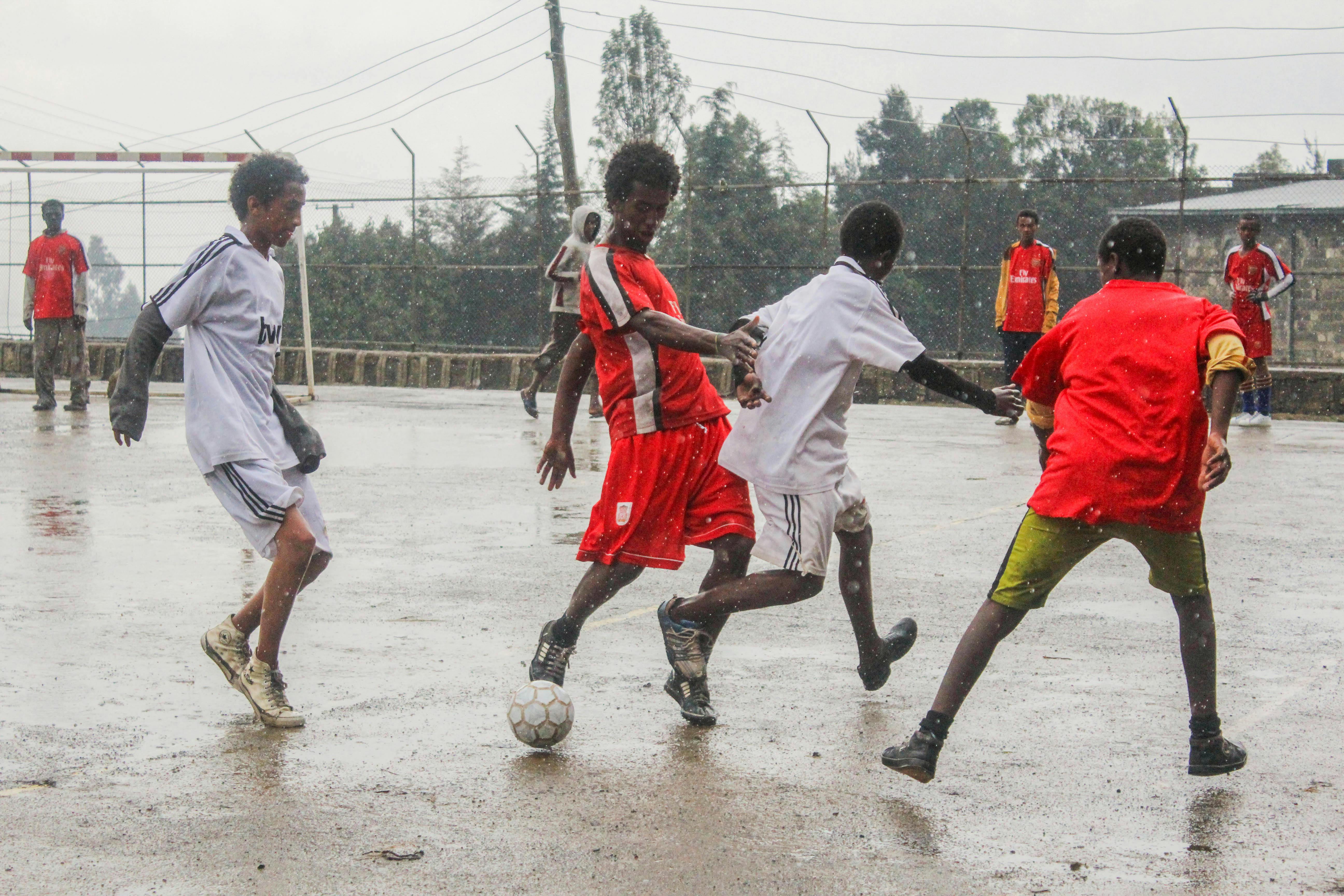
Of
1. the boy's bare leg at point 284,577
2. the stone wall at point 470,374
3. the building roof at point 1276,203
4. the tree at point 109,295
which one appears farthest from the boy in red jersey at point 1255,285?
the building roof at point 1276,203

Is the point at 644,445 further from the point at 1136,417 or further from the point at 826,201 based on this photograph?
the point at 826,201

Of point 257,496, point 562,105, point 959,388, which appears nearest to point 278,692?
point 257,496

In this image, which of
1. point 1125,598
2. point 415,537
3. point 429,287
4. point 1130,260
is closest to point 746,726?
point 1130,260

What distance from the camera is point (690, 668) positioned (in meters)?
4.30

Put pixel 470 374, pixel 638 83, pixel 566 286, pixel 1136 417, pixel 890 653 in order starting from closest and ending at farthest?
pixel 1136 417, pixel 890 653, pixel 566 286, pixel 470 374, pixel 638 83

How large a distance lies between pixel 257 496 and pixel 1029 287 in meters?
11.3

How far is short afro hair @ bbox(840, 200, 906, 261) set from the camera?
4.30m

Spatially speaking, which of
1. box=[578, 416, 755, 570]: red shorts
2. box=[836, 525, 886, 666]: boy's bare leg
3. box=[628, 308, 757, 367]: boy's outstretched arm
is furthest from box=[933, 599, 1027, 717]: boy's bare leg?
box=[628, 308, 757, 367]: boy's outstretched arm

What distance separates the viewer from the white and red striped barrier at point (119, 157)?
1902cm

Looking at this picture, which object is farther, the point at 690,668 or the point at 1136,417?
the point at 690,668

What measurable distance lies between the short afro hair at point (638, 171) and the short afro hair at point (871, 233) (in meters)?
0.51

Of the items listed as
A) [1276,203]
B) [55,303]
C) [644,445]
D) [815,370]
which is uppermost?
[1276,203]

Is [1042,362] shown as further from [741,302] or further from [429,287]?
[741,302]

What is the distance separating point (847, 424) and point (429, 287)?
1158 cm
